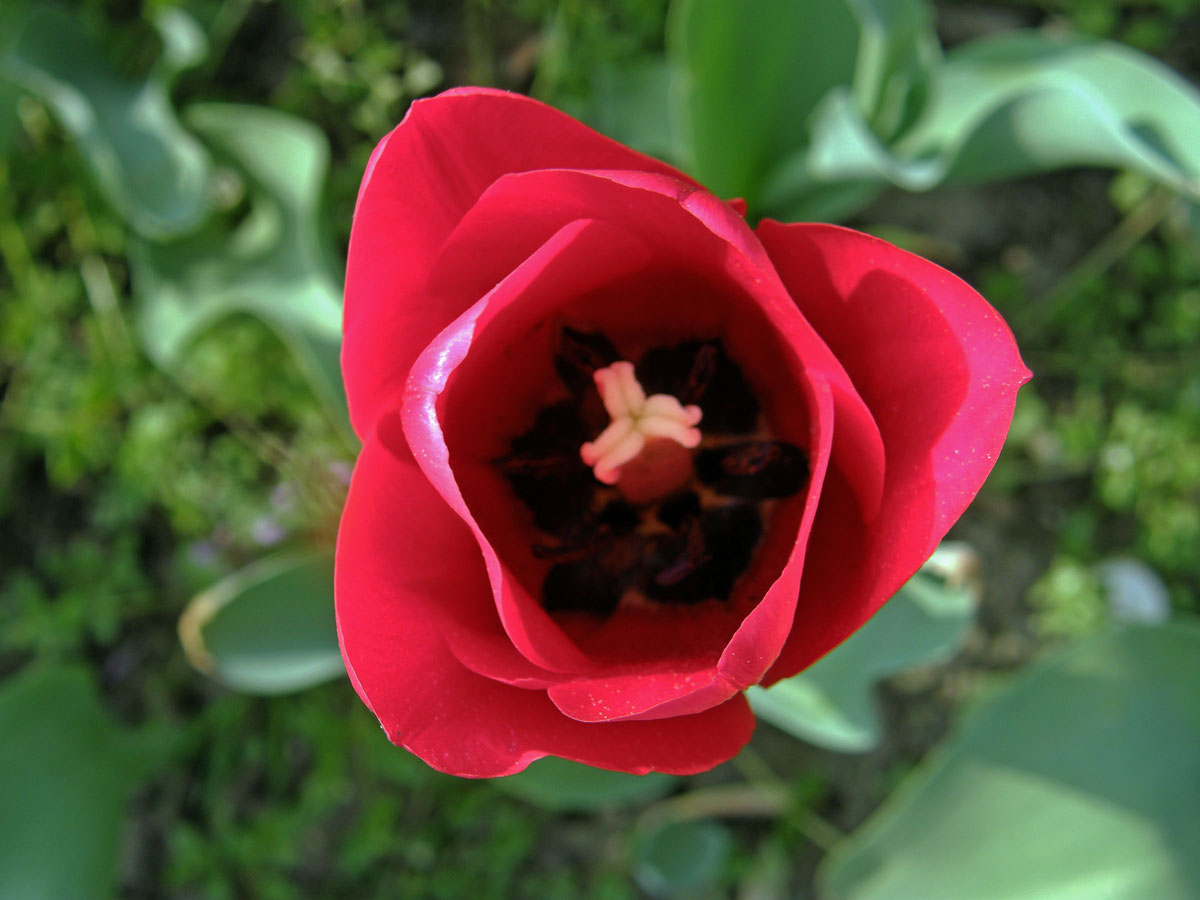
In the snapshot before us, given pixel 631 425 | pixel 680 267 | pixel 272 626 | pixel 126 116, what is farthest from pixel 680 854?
pixel 126 116

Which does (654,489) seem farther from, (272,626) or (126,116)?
(126,116)

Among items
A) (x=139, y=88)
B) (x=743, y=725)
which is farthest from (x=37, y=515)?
(x=743, y=725)

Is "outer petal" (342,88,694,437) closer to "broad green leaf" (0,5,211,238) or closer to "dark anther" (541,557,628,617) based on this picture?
"dark anther" (541,557,628,617)

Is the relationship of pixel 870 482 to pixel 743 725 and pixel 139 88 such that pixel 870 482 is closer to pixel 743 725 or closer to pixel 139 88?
pixel 743 725

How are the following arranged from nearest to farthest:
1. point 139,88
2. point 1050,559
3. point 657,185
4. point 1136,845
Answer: point 657,185 < point 1136,845 < point 139,88 < point 1050,559

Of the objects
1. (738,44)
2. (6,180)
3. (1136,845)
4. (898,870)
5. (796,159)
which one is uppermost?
(738,44)

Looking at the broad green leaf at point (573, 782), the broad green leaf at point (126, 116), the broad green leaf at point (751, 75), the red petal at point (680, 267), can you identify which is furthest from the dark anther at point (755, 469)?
the broad green leaf at point (126, 116)
